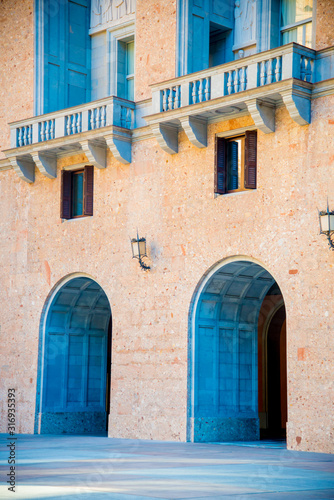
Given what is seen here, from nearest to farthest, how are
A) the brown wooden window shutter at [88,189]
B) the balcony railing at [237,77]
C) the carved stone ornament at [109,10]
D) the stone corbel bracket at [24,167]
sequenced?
1. the balcony railing at [237,77]
2. the brown wooden window shutter at [88,189]
3. the carved stone ornament at [109,10]
4. the stone corbel bracket at [24,167]

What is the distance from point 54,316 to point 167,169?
6.04m

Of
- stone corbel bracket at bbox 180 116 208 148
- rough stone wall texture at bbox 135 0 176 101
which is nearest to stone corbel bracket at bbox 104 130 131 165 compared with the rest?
rough stone wall texture at bbox 135 0 176 101

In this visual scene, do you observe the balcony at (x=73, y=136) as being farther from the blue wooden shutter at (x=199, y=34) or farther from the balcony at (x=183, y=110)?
the blue wooden shutter at (x=199, y=34)

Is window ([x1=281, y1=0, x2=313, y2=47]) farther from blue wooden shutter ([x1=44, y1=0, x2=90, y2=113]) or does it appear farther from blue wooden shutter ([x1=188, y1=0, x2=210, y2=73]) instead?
blue wooden shutter ([x1=44, y1=0, x2=90, y2=113])

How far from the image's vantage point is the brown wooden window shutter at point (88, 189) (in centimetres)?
2241

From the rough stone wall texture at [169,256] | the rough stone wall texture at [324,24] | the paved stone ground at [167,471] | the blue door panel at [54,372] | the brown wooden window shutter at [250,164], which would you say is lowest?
the paved stone ground at [167,471]

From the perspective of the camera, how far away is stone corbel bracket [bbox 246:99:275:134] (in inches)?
703

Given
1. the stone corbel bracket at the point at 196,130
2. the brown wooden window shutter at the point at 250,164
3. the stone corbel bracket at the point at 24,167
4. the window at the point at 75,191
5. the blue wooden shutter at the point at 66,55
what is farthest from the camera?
the blue wooden shutter at the point at 66,55

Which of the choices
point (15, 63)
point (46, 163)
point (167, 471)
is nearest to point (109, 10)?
point (15, 63)

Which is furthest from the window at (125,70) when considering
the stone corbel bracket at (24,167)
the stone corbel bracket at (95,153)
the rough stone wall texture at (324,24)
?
the rough stone wall texture at (324,24)

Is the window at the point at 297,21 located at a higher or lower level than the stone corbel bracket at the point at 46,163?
higher

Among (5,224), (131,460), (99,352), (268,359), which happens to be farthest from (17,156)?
(131,460)

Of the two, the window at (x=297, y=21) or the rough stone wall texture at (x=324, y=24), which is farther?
the window at (x=297, y=21)

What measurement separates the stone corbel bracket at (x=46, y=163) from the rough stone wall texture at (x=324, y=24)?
29.4 feet
